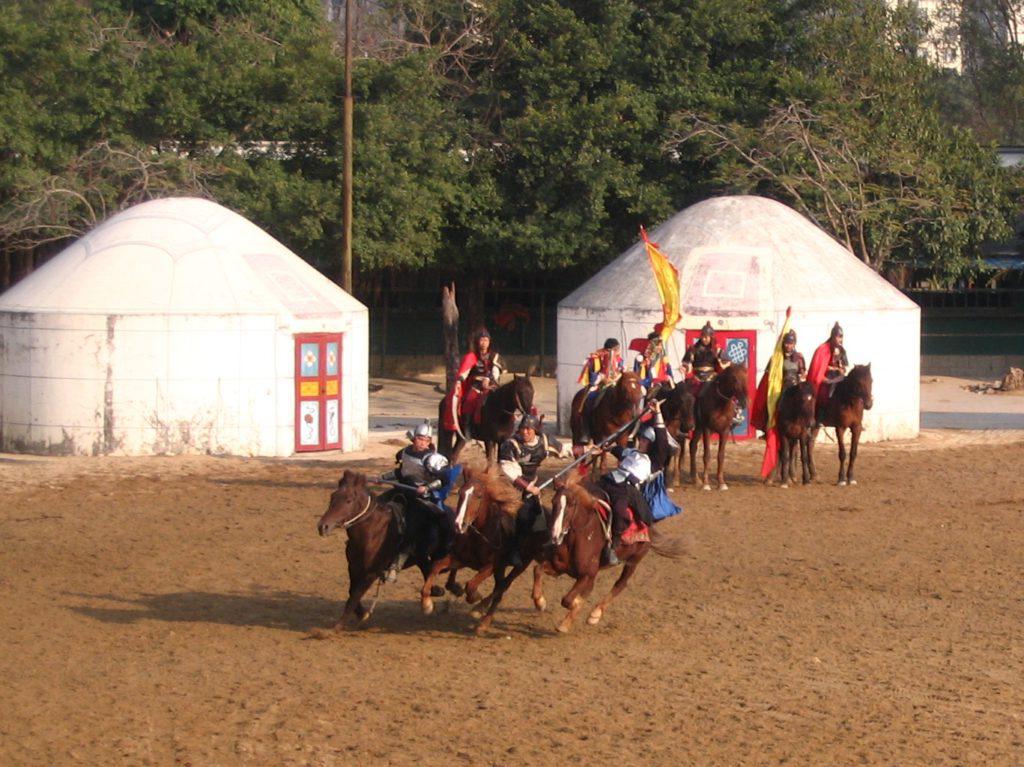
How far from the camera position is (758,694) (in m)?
8.91

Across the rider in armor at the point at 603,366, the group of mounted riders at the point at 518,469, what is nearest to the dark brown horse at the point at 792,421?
the group of mounted riders at the point at 518,469

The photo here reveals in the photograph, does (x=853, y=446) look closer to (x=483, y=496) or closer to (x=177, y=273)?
(x=483, y=496)

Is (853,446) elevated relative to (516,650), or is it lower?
elevated

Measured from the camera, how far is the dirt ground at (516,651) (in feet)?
26.2

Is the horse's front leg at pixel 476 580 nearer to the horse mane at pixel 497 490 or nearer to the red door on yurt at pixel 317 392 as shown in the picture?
the horse mane at pixel 497 490

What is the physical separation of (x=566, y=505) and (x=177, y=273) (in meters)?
11.2

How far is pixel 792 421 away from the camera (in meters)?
17.5

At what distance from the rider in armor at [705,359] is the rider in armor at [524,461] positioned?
224 inches

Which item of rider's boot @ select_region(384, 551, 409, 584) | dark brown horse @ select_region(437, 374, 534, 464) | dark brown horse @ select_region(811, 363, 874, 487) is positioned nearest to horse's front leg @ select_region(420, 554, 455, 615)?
rider's boot @ select_region(384, 551, 409, 584)

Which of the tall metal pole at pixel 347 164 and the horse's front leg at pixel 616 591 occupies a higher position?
the tall metal pole at pixel 347 164

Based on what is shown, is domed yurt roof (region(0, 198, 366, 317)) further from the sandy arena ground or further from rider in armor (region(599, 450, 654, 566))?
rider in armor (region(599, 450, 654, 566))

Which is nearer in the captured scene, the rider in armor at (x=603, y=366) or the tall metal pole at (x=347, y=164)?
the rider in armor at (x=603, y=366)

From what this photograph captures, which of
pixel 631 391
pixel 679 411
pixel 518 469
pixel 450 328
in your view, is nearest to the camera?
pixel 518 469

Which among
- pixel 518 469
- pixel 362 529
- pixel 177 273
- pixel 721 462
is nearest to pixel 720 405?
pixel 721 462
